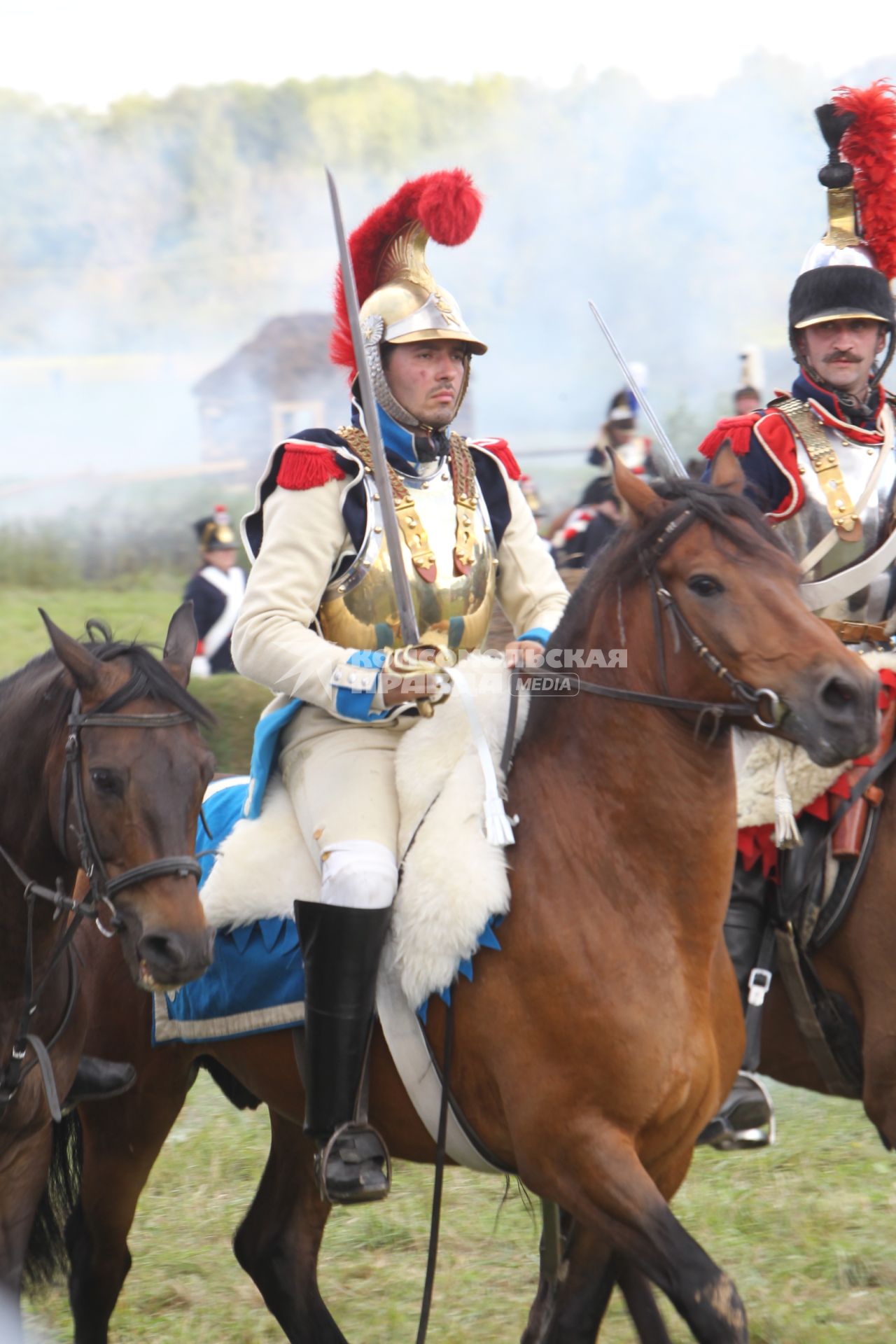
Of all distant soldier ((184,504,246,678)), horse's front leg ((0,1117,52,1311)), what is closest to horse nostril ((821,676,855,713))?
horse's front leg ((0,1117,52,1311))

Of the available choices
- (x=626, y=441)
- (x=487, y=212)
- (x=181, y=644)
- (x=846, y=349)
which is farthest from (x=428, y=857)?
(x=487, y=212)

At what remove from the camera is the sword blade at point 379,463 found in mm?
4285

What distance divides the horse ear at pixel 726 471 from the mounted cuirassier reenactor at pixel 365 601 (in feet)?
2.15

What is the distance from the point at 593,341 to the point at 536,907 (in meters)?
24.6

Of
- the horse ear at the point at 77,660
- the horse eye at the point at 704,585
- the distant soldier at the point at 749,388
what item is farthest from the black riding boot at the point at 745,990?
the distant soldier at the point at 749,388

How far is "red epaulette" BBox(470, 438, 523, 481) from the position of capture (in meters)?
4.94

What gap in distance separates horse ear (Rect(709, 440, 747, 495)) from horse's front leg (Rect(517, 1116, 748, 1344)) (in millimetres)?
1529

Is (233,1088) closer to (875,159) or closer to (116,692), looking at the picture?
(116,692)

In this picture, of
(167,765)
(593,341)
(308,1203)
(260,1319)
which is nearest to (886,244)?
(167,765)

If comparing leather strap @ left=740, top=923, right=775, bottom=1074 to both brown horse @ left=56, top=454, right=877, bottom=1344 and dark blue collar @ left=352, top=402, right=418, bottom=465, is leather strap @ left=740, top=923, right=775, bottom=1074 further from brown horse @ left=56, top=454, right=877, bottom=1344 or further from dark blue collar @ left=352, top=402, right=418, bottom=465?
dark blue collar @ left=352, top=402, right=418, bottom=465

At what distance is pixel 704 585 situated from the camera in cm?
376

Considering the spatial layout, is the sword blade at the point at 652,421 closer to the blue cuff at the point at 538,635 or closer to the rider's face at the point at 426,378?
the rider's face at the point at 426,378

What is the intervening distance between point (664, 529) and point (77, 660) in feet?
4.60

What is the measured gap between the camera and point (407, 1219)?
6.08m
